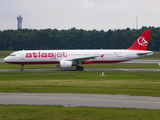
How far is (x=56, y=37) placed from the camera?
140 meters

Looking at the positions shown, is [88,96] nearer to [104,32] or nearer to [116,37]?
[116,37]

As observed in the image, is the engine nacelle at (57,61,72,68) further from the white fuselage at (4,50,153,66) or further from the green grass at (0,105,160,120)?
the green grass at (0,105,160,120)

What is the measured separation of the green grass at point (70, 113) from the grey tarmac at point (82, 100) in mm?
1214

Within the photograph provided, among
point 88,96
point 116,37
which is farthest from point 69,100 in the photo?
point 116,37

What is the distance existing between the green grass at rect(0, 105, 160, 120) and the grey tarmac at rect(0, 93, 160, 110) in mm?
1214

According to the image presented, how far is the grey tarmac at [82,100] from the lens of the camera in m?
16.5

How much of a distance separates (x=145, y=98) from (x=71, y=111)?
6956mm

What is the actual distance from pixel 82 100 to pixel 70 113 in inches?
157

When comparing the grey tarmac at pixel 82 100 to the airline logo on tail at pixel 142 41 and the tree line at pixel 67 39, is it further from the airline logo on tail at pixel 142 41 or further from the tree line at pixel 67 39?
the tree line at pixel 67 39

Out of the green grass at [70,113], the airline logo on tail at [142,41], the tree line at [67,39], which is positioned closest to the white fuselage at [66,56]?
the airline logo on tail at [142,41]

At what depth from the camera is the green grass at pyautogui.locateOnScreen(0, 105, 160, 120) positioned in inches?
514

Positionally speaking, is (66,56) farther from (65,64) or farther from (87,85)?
(87,85)

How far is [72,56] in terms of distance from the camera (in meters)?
43.2

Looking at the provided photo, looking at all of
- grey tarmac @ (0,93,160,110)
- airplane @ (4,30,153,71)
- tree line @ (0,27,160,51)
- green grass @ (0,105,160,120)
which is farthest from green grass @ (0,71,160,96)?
tree line @ (0,27,160,51)
